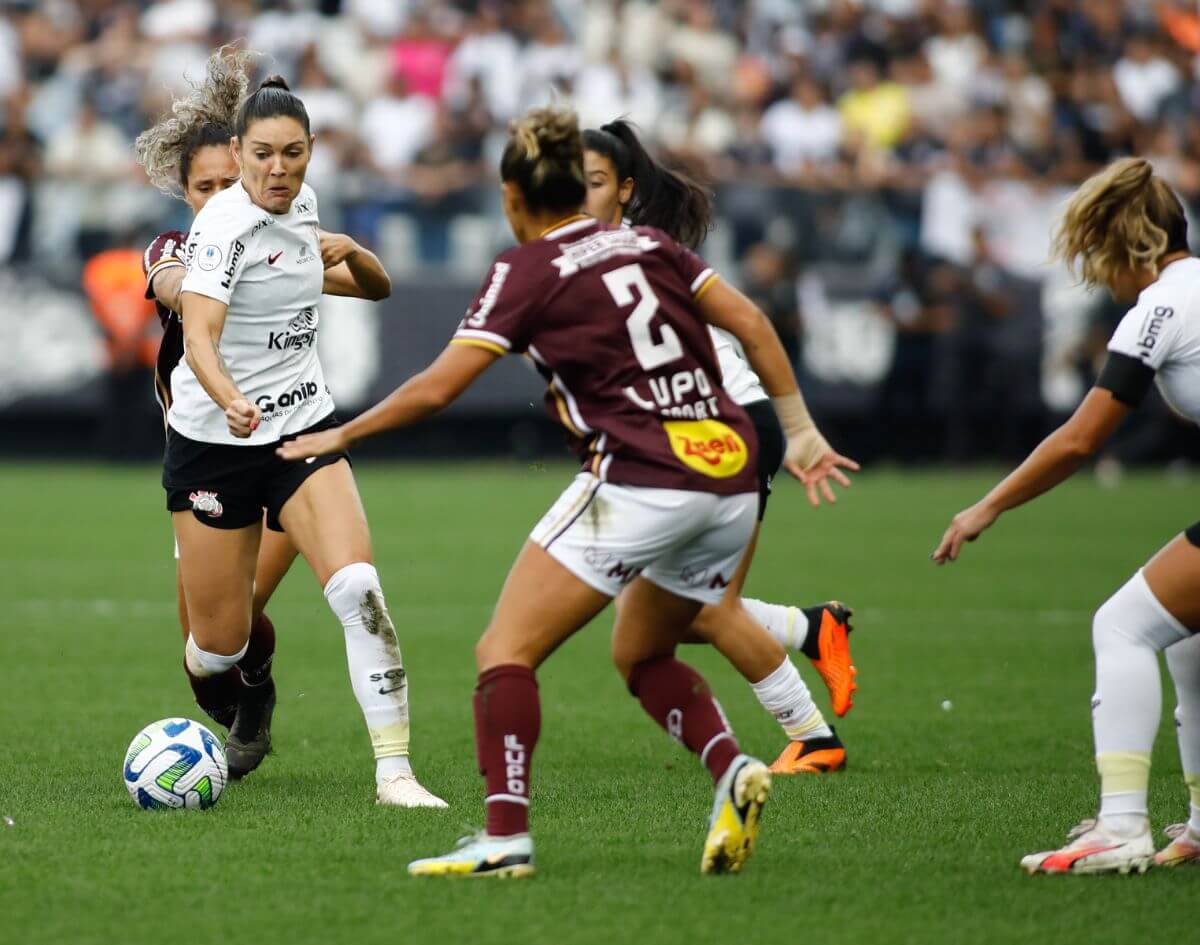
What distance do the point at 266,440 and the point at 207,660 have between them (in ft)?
2.72

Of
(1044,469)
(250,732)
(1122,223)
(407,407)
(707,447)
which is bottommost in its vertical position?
(250,732)

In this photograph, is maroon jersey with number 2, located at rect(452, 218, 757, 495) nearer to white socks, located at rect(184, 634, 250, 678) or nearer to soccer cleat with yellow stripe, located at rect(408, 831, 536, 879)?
soccer cleat with yellow stripe, located at rect(408, 831, 536, 879)

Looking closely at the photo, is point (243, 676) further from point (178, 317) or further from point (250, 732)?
point (178, 317)

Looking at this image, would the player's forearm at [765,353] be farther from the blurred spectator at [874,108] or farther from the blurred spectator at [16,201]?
the blurred spectator at [874,108]

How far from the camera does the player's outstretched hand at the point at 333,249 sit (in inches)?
258

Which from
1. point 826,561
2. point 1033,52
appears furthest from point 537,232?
point 1033,52

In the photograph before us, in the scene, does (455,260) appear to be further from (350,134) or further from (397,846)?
(397,846)

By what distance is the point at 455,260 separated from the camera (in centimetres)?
1866

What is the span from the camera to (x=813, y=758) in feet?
22.6

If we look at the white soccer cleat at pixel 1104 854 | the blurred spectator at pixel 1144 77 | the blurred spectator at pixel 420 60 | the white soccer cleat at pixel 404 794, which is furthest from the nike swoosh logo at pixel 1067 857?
the blurred spectator at pixel 1144 77

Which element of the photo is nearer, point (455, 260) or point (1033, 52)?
point (455, 260)

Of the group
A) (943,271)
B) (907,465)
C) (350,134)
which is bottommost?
(907,465)

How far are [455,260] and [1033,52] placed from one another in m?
8.52

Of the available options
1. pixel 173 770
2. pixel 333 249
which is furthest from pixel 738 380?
pixel 173 770
